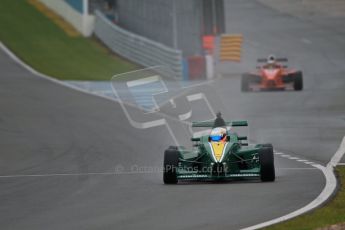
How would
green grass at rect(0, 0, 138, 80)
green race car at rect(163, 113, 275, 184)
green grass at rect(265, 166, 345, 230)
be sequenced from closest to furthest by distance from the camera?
green grass at rect(265, 166, 345, 230), green race car at rect(163, 113, 275, 184), green grass at rect(0, 0, 138, 80)

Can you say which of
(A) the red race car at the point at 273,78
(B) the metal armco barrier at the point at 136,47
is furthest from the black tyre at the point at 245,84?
(B) the metal armco barrier at the point at 136,47

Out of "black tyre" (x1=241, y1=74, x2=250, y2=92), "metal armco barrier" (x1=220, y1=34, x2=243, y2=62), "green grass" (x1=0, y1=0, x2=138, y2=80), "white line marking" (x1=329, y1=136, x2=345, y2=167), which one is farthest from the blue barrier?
"white line marking" (x1=329, y1=136, x2=345, y2=167)

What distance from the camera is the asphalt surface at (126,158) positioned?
1338cm

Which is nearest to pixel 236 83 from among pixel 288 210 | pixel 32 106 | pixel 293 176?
pixel 32 106

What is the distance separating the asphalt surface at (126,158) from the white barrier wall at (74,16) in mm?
9773

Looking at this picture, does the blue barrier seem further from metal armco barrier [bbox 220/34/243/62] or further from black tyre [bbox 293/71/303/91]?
black tyre [bbox 293/71/303/91]

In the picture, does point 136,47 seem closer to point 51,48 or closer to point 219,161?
point 51,48

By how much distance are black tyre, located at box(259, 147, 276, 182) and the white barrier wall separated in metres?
39.0

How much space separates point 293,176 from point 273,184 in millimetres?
1440

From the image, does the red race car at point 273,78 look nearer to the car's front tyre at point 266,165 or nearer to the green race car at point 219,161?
the green race car at point 219,161

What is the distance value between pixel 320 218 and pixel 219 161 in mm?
4605

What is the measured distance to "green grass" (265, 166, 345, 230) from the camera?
1187 centimetres

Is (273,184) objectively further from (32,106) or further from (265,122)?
(32,106)

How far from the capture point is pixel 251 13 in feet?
211
